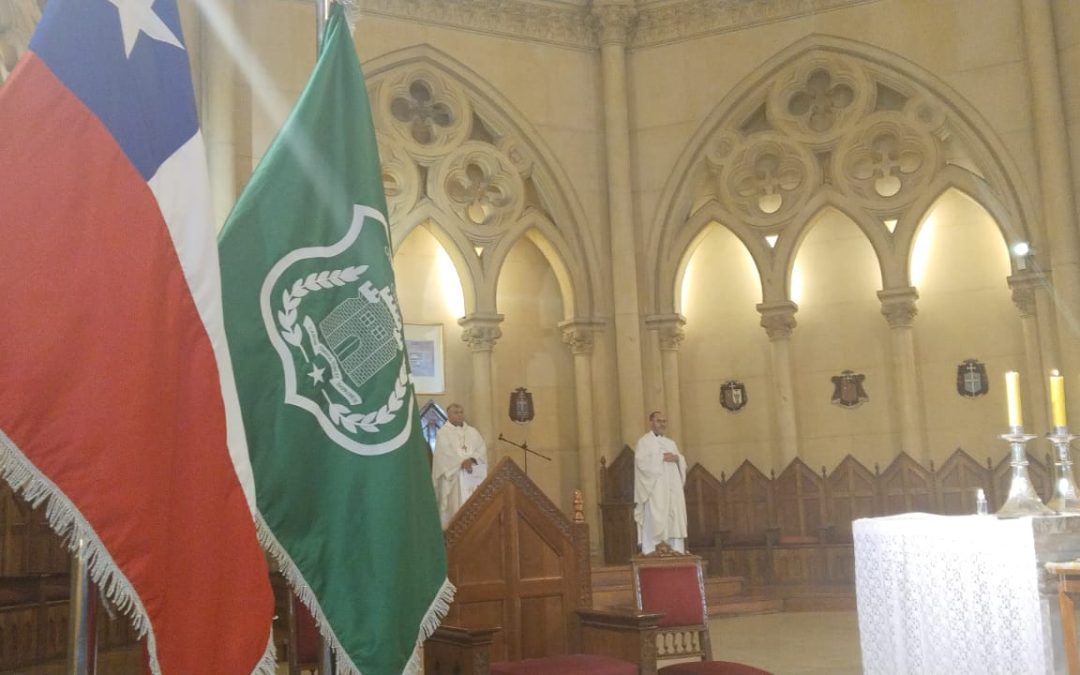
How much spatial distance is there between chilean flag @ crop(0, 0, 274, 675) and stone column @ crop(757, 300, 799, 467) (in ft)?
39.9

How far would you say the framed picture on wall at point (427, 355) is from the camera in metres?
14.8

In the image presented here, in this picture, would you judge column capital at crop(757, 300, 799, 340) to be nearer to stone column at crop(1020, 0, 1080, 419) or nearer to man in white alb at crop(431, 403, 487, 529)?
stone column at crop(1020, 0, 1080, 419)

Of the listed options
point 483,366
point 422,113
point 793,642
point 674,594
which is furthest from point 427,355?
point 674,594

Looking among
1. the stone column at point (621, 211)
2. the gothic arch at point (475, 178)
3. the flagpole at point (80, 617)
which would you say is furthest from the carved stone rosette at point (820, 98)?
the flagpole at point (80, 617)

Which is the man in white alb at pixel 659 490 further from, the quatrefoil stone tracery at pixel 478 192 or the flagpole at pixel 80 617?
the flagpole at pixel 80 617

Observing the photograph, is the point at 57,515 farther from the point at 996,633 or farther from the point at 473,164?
the point at 473,164

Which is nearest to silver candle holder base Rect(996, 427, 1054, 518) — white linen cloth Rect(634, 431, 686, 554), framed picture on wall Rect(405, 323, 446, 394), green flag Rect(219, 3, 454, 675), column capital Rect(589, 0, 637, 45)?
green flag Rect(219, 3, 454, 675)

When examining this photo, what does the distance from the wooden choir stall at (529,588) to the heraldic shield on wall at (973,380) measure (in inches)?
371

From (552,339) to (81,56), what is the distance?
12810 millimetres

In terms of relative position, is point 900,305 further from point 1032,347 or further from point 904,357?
point 1032,347

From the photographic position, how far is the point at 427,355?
49.0ft

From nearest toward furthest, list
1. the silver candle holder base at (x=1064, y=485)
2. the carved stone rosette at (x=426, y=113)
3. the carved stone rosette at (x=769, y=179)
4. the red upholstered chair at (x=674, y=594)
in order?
the silver candle holder base at (x=1064, y=485) → the red upholstered chair at (x=674, y=594) → the carved stone rosette at (x=426, y=113) → the carved stone rosette at (x=769, y=179)

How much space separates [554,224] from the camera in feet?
48.4

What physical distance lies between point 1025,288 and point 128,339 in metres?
12.4
